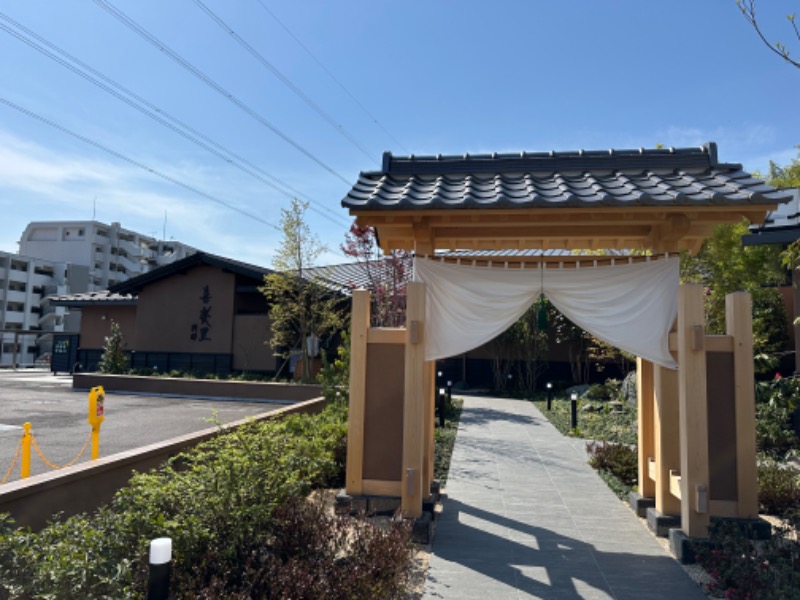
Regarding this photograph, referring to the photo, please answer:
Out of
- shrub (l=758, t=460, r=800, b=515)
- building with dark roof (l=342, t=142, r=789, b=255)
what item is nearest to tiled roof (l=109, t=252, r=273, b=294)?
building with dark roof (l=342, t=142, r=789, b=255)

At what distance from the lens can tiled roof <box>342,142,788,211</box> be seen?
15.8 feet

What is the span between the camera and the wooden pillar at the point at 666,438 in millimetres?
5527

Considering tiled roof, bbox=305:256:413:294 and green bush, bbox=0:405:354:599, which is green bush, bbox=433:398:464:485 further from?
tiled roof, bbox=305:256:413:294

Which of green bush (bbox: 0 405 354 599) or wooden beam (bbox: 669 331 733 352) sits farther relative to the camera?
wooden beam (bbox: 669 331 733 352)

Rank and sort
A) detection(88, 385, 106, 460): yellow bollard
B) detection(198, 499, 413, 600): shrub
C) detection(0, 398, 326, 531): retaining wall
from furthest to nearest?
detection(88, 385, 106, 460): yellow bollard < detection(0, 398, 326, 531): retaining wall < detection(198, 499, 413, 600): shrub

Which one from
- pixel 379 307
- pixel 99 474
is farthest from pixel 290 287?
pixel 99 474

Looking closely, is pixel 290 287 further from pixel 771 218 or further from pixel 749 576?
pixel 749 576

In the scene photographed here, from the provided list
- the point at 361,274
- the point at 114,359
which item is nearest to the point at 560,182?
the point at 361,274

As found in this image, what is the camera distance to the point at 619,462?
8.27 meters

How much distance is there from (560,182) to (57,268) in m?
67.2

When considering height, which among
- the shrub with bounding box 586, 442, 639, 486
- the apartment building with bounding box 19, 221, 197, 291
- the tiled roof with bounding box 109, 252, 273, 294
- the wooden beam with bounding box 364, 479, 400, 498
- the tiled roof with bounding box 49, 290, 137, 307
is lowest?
the shrub with bounding box 586, 442, 639, 486

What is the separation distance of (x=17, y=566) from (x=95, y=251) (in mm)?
69997

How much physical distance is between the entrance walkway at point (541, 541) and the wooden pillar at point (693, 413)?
1.63 feet

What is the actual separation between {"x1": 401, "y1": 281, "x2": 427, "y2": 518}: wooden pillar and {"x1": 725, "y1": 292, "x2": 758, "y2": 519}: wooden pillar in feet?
9.34
